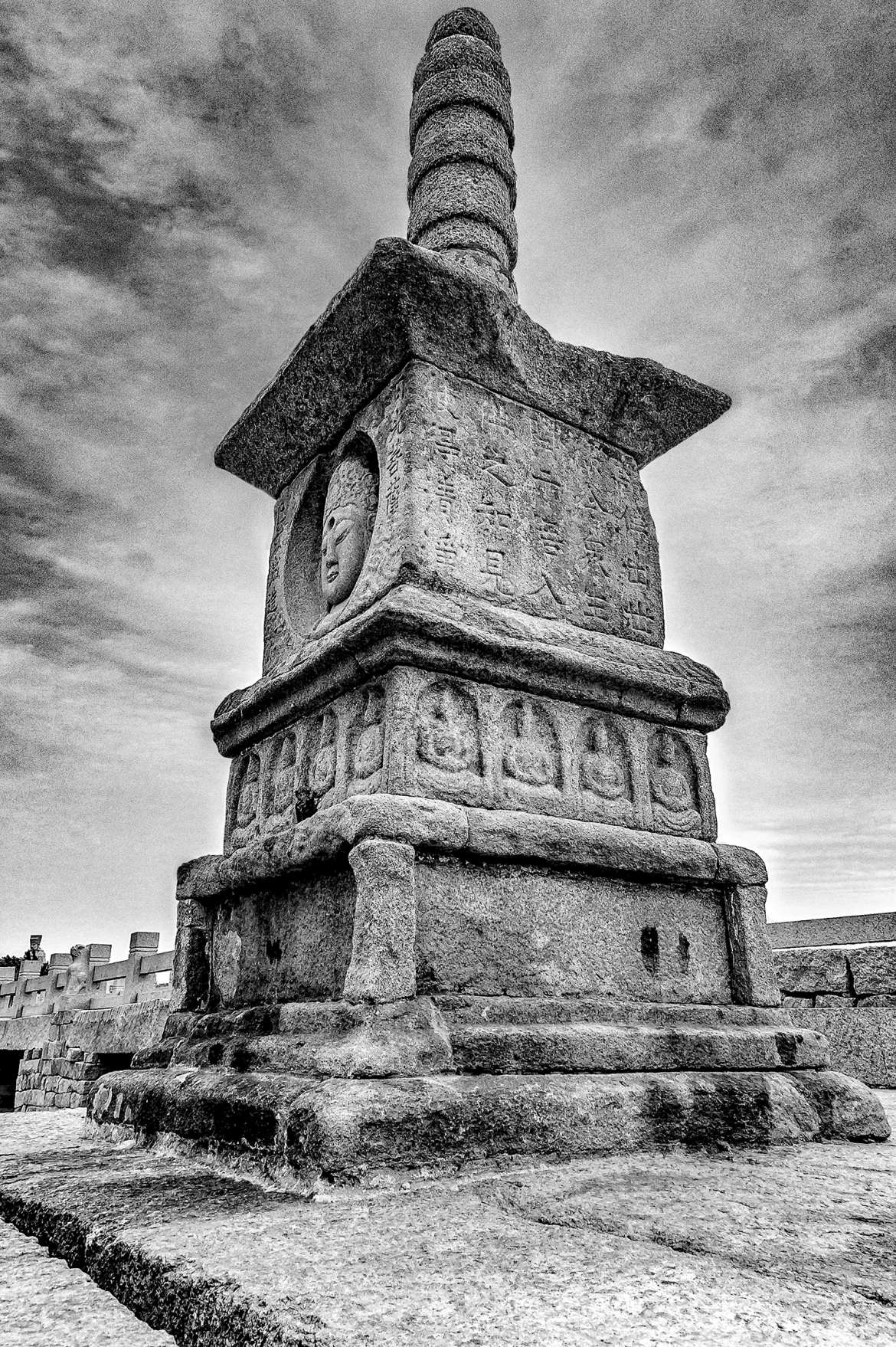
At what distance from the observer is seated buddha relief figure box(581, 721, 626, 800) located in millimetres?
3120

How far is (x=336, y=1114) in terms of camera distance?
1921 millimetres

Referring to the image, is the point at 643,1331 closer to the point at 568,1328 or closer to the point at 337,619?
the point at 568,1328

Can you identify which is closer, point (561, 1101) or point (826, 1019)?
point (561, 1101)

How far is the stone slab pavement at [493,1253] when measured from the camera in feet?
3.63

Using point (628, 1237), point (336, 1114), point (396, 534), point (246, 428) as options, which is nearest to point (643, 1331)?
point (628, 1237)

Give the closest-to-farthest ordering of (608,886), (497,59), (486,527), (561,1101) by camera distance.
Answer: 1. (561,1101)
2. (608,886)
3. (486,527)
4. (497,59)

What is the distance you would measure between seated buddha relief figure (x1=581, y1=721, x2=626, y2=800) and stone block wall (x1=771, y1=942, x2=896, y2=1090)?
271cm

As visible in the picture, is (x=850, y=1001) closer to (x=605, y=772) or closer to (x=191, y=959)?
(x=605, y=772)

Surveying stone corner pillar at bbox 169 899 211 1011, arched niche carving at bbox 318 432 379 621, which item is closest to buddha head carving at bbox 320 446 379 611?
arched niche carving at bbox 318 432 379 621

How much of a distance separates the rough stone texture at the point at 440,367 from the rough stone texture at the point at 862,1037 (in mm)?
3513

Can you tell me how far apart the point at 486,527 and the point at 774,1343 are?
255 cm

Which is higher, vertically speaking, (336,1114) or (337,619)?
(337,619)

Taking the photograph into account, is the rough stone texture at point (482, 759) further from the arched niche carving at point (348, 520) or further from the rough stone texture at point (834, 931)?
the rough stone texture at point (834, 931)

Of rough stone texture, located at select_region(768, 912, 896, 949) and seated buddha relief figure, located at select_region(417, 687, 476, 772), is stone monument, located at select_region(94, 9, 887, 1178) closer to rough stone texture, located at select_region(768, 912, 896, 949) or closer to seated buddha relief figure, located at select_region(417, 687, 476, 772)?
seated buddha relief figure, located at select_region(417, 687, 476, 772)
